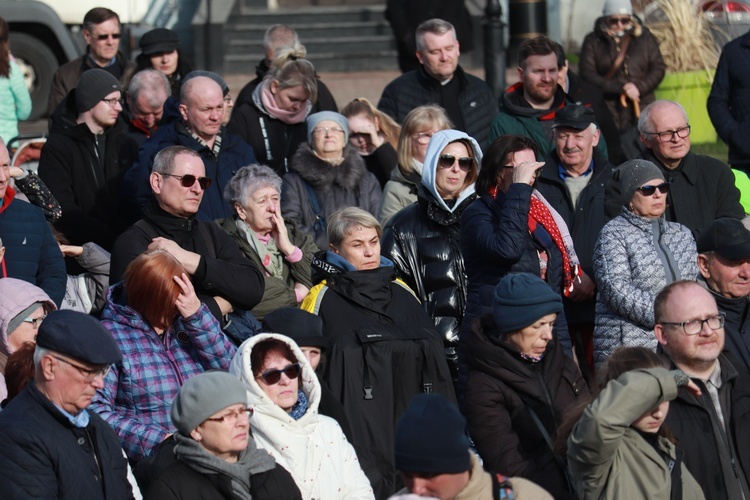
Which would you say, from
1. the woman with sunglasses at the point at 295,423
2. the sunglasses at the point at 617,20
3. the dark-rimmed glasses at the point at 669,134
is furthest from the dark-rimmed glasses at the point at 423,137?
the sunglasses at the point at 617,20

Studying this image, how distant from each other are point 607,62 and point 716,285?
5.49m

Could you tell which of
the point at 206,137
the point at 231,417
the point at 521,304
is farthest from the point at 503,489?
the point at 206,137

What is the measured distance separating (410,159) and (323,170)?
58cm

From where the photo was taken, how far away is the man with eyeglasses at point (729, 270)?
7562 mm

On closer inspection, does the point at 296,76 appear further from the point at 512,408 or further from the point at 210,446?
the point at 210,446

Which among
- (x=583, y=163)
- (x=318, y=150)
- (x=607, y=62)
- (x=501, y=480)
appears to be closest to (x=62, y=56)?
(x=607, y=62)

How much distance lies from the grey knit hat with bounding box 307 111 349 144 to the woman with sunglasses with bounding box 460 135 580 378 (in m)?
1.77

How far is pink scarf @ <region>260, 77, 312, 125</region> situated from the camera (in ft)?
34.6

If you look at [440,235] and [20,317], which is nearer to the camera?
[20,317]

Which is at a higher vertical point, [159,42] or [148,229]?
[159,42]

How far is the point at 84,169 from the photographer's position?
969 centimetres

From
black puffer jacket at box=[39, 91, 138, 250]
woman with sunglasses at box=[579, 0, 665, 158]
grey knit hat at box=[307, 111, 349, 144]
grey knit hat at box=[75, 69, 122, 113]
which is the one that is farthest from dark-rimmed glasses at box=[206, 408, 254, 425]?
woman with sunglasses at box=[579, 0, 665, 158]

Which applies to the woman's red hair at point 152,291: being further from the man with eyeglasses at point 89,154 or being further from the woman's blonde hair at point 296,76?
the woman's blonde hair at point 296,76

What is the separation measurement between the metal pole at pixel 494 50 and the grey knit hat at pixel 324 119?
187 inches
